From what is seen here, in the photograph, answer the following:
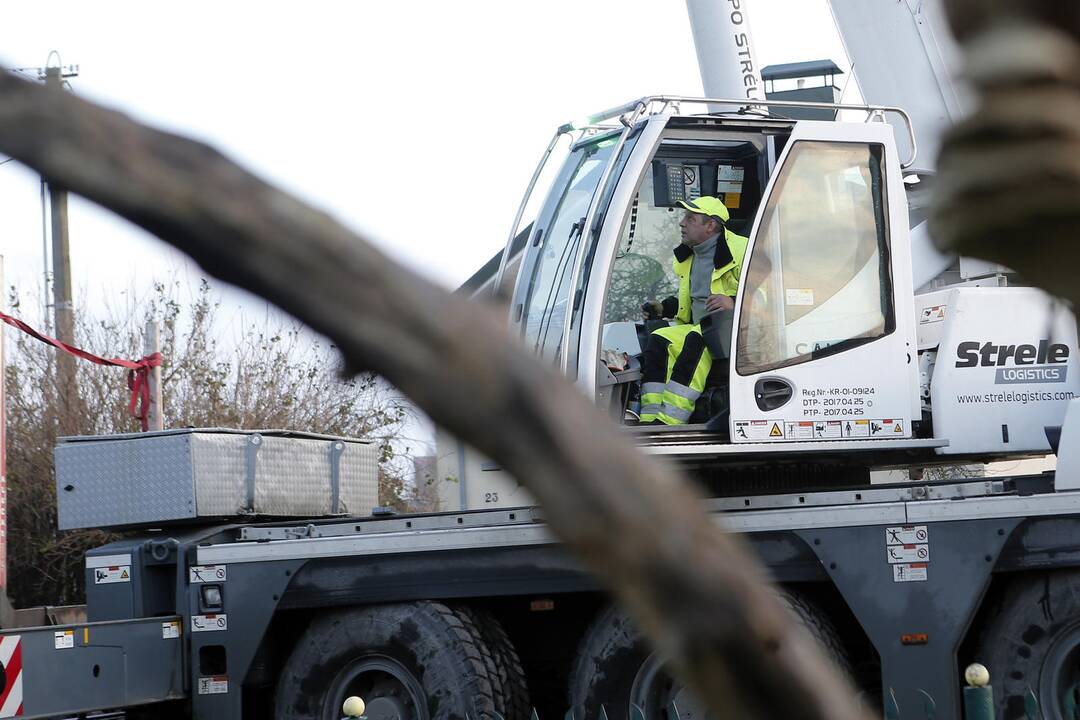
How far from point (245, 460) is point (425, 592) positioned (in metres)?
1.69

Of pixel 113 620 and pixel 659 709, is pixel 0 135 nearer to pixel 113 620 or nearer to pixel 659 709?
pixel 659 709

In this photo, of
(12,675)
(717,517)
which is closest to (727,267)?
(717,517)

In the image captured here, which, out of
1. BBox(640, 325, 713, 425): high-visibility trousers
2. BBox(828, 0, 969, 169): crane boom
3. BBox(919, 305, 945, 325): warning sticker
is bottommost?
BBox(640, 325, 713, 425): high-visibility trousers

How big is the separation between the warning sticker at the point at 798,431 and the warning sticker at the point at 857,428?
21 centimetres

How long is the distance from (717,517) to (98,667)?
336 cm

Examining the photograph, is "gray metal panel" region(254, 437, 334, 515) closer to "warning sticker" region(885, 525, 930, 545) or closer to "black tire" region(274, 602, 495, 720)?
"black tire" region(274, 602, 495, 720)

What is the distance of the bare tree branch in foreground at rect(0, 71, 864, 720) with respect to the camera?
1.37 metres

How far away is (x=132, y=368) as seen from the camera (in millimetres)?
11320

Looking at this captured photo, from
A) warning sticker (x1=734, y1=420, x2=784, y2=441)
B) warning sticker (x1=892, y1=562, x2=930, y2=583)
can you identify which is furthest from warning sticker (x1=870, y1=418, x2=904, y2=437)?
warning sticker (x1=892, y1=562, x2=930, y2=583)

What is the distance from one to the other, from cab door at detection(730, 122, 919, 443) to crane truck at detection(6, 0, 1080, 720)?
1 centimetres

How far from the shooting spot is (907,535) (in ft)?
22.4

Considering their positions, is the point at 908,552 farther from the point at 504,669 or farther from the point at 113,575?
the point at 113,575

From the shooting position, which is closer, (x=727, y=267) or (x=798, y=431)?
(x=798, y=431)

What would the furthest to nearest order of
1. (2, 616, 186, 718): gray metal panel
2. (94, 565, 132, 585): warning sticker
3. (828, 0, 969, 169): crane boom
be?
1. (828, 0, 969, 169): crane boom
2. (94, 565, 132, 585): warning sticker
3. (2, 616, 186, 718): gray metal panel
